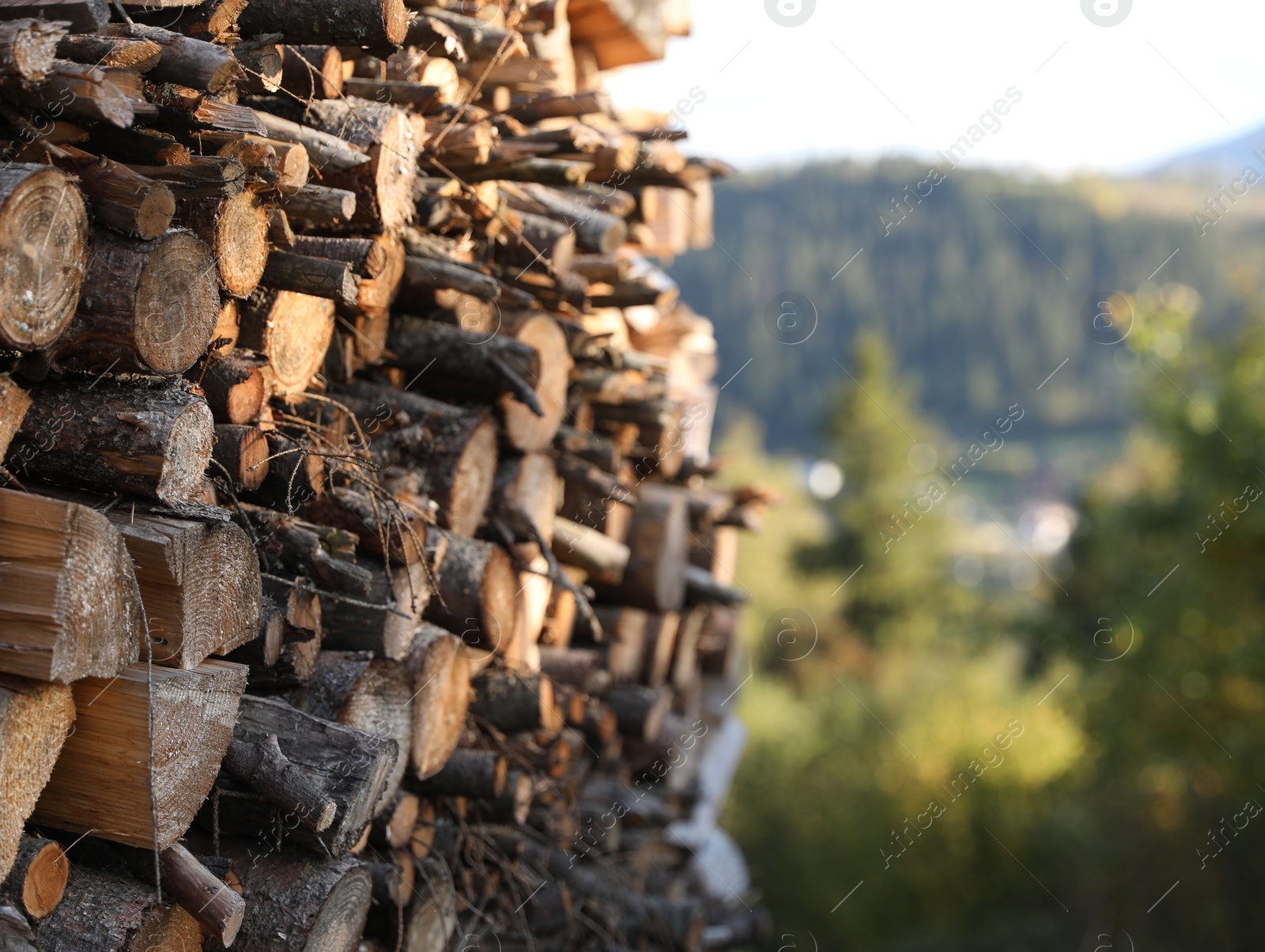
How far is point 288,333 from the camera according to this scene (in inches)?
101

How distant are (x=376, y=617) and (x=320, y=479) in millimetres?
389

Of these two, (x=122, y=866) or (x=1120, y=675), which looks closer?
(x=122, y=866)

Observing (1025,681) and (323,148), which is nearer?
(323,148)

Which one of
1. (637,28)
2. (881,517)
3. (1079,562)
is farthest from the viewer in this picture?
(881,517)

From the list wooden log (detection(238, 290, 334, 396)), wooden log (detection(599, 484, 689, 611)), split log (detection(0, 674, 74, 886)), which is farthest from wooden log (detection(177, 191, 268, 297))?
wooden log (detection(599, 484, 689, 611))

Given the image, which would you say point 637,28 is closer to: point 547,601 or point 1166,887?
point 547,601

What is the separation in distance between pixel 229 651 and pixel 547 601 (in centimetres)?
168

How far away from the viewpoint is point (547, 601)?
3.85m

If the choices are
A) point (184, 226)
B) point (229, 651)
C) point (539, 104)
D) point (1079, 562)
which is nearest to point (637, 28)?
point (539, 104)

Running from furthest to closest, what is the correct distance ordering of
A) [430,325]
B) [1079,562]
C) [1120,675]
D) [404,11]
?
[1079,562] < [1120,675] < [430,325] < [404,11]

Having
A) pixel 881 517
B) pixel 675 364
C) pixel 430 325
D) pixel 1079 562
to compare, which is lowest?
pixel 881 517

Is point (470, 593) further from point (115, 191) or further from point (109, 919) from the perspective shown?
point (115, 191)

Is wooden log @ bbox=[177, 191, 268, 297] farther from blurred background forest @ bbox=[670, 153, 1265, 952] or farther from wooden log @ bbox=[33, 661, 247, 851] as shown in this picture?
blurred background forest @ bbox=[670, 153, 1265, 952]

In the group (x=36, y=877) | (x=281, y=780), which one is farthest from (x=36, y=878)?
(x=281, y=780)
